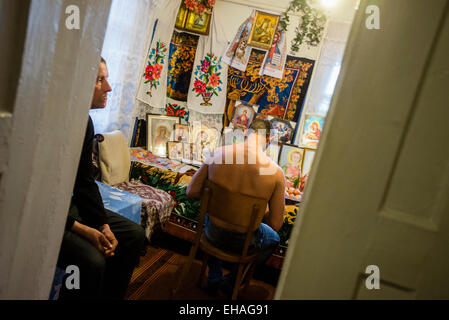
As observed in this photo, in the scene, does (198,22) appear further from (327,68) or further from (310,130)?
(310,130)

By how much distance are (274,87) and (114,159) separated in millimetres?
2290

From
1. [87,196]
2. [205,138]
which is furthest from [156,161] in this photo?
[87,196]

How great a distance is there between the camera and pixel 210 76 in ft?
13.2

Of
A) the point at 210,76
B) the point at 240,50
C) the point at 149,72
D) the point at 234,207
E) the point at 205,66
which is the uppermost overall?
the point at 240,50

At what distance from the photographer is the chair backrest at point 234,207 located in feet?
6.22

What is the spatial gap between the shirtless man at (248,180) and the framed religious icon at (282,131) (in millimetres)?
1643

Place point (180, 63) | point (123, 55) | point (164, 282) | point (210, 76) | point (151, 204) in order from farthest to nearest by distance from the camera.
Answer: point (180, 63), point (210, 76), point (123, 55), point (151, 204), point (164, 282)

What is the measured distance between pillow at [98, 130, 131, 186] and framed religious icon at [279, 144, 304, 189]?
188 centimetres

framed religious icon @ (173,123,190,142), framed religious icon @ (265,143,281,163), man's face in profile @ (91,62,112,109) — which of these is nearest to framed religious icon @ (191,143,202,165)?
framed religious icon @ (173,123,190,142)

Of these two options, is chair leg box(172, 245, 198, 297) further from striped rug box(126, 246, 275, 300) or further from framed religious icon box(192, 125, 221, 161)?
framed religious icon box(192, 125, 221, 161)

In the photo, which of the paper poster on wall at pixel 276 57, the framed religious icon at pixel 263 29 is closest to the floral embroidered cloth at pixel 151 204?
the paper poster on wall at pixel 276 57

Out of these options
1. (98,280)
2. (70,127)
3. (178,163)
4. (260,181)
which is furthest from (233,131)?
(70,127)

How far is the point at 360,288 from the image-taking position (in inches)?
35.8

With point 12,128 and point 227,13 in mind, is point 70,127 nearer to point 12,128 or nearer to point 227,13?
point 12,128
